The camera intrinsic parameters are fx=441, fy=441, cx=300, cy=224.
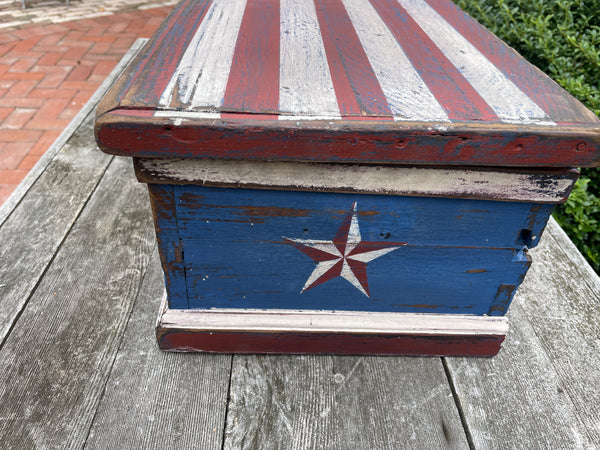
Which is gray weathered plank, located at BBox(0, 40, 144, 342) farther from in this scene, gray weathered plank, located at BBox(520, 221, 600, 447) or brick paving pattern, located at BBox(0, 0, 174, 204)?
gray weathered plank, located at BBox(520, 221, 600, 447)

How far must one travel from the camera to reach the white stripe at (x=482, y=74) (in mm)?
735

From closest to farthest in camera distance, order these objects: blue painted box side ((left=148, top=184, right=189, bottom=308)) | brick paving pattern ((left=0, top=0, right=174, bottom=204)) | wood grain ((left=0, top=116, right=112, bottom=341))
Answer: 1. blue painted box side ((left=148, top=184, right=189, bottom=308))
2. wood grain ((left=0, top=116, right=112, bottom=341))
3. brick paving pattern ((left=0, top=0, right=174, bottom=204))

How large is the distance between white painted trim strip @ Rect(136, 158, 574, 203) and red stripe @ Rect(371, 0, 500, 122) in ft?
0.32

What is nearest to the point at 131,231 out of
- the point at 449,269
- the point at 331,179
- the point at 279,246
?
the point at 279,246

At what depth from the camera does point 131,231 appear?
1288 mm

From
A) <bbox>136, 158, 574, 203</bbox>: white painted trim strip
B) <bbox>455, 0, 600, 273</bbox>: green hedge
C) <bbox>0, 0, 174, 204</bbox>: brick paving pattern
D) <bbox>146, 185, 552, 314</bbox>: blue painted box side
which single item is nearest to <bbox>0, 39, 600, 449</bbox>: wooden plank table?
<bbox>146, 185, 552, 314</bbox>: blue painted box side

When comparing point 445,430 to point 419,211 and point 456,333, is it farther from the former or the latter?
point 419,211

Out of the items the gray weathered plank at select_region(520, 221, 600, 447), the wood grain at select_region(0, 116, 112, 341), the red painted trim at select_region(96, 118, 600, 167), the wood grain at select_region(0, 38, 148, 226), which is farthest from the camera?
the wood grain at select_region(0, 38, 148, 226)

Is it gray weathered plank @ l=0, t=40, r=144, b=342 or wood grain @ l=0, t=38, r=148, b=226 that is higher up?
wood grain @ l=0, t=38, r=148, b=226

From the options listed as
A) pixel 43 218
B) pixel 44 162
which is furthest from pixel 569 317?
pixel 44 162

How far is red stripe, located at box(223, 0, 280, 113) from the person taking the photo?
72 centimetres

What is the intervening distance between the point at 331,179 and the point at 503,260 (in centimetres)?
39

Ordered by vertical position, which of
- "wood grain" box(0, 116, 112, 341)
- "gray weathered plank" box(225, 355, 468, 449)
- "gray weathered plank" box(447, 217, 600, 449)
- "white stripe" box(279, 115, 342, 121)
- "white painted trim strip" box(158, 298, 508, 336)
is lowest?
"gray weathered plank" box(225, 355, 468, 449)

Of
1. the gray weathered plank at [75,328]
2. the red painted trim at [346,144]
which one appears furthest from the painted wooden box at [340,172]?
the gray weathered plank at [75,328]
